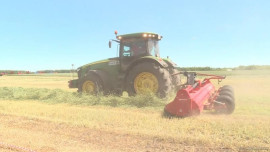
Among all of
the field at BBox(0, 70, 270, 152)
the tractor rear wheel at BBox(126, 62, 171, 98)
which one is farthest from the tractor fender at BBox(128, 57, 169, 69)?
the field at BBox(0, 70, 270, 152)

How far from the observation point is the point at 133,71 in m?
8.65

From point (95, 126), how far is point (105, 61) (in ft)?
16.0

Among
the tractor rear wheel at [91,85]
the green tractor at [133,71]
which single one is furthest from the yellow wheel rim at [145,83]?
the tractor rear wheel at [91,85]

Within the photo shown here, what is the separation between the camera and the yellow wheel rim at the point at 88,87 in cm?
966

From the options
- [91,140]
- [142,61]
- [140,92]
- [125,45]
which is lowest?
[91,140]

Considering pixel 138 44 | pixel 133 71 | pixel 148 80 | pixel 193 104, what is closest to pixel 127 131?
pixel 193 104

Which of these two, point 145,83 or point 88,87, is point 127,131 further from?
point 88,87

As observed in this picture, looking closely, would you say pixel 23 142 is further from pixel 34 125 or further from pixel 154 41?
pixel 154 41

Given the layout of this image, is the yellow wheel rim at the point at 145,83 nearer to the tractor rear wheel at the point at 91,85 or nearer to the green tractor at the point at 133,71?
the green tractor at the point at 133,71

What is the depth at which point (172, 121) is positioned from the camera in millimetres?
5484

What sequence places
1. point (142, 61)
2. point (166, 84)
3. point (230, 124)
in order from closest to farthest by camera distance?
1. point (230, 124)
2. point (166, 84)
3. point (142, 61)

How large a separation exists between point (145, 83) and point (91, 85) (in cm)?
230

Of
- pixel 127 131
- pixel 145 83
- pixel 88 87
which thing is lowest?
pixel 127 131

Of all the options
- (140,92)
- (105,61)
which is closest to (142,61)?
(140,92)
